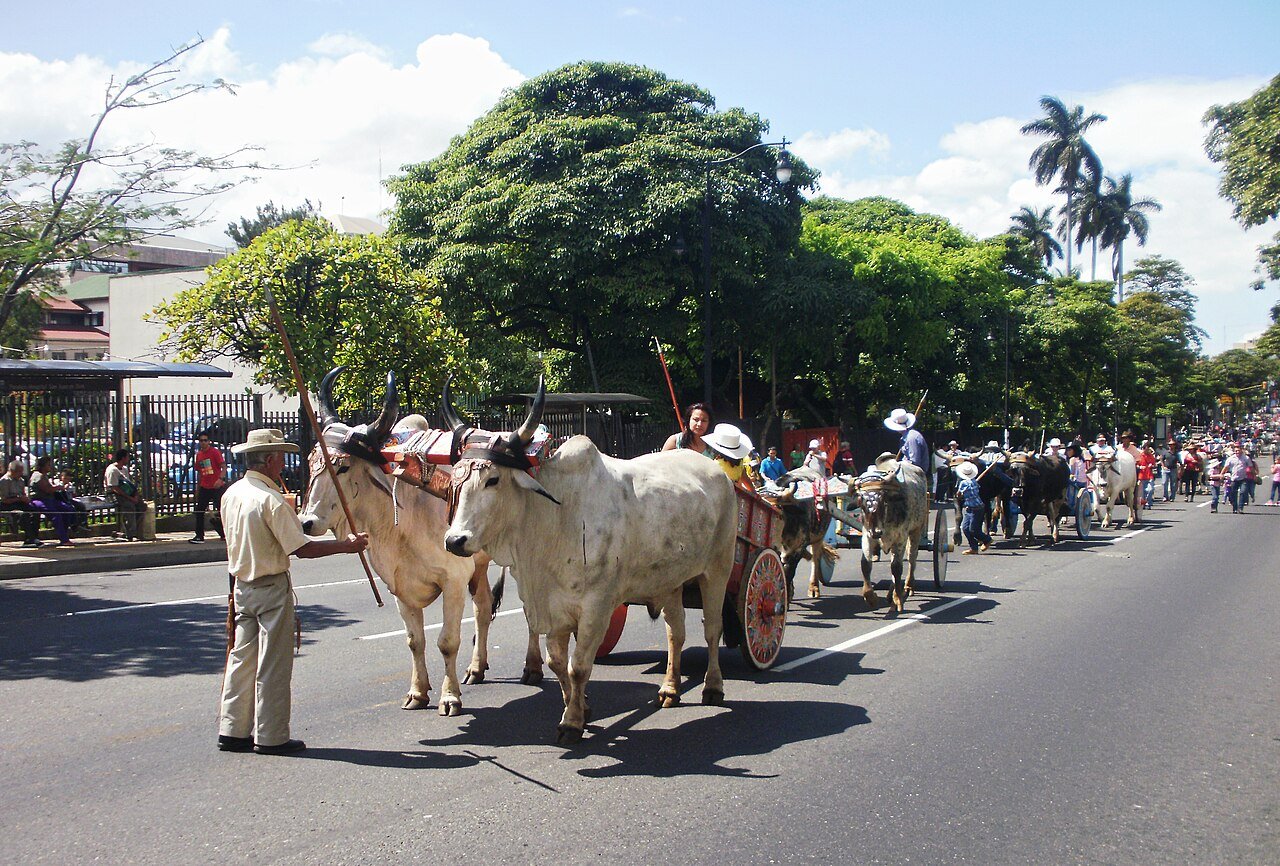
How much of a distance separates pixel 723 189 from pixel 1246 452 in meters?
15.9

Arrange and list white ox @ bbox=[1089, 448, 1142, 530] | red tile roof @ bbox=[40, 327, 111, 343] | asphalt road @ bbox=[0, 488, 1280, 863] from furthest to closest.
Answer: red tile roof @ bbox=[40, 327, 111, 343]
white ox @ bbox=[1089, 448, 1142, 530]
asphalt road @ bbox=[0, 488, 1280, 863]

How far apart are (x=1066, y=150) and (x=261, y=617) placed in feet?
231

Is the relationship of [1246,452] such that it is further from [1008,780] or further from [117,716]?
[117,716]

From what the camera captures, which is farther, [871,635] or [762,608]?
[871,635]

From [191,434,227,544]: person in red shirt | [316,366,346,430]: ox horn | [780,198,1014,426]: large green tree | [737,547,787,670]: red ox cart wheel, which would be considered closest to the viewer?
[316,366,346,430]: ox horn

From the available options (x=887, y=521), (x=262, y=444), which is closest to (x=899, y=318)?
(x=887, y=521)

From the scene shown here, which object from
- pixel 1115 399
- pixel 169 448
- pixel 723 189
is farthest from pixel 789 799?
pixel 1115 399

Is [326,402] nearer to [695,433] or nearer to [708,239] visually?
[695,433]

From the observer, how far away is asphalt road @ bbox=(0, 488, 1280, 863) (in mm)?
4840

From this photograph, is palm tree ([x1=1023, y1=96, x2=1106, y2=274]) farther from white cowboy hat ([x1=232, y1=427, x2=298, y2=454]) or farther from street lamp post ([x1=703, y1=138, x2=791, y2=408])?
white cowboy hat ([x1=232, y1=427, x2=298, y2=454])

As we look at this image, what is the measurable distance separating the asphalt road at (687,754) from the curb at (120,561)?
177 inches

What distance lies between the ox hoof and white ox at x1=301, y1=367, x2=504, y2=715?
1008mm

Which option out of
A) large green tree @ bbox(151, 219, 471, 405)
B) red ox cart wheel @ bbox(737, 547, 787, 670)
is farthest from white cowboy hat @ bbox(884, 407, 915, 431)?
large green tree @ bbox(151, 219, 471, 405)

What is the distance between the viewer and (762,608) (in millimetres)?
8094
